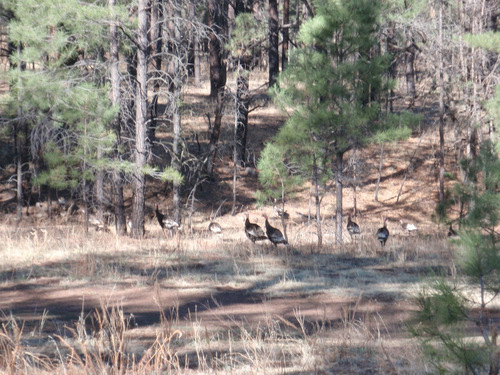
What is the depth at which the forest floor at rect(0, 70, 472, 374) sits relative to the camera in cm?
610

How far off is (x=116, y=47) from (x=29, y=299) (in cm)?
957

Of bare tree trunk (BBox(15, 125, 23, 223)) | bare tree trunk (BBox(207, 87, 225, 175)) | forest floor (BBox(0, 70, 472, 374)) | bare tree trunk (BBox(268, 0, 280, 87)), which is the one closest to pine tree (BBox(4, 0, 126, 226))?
bare tree trunk (BBox(15, 125, 23, 223))

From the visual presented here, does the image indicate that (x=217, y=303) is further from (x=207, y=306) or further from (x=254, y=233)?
(x=254, y=233)

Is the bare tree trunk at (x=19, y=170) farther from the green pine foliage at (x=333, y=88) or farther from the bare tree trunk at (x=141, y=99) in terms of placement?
the green pine foliage at (x=333, y=88)

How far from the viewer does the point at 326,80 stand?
16.0 meters

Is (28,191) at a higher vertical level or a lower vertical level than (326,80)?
lower

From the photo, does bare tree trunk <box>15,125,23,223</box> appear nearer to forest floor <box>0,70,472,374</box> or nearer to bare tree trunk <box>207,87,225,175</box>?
bare tree trunk <box>207,87,225,175</box>

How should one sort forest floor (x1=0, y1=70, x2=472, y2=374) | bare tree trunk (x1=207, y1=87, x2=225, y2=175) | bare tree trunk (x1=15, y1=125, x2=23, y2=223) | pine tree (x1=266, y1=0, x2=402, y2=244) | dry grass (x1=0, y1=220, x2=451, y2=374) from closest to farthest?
dry grass (x1=0, y1=220, x2=451, y2=374)
forest floor (x1=0, y1=70, x2=472, y2=374)
pine tree (x1=266, y1=0, x2=402, y2=244)
bare tree trunk (x1=15, y1=125, x2=23, y2=223)
bare tree trunk (x1=207, y1=87, x2=225, y2=175)

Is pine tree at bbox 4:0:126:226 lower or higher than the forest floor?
higher

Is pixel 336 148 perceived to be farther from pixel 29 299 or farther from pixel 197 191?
pixel 197 191

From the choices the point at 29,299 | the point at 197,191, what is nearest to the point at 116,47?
the point at 29,299

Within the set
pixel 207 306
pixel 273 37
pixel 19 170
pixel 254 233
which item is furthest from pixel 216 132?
pixel 207 306

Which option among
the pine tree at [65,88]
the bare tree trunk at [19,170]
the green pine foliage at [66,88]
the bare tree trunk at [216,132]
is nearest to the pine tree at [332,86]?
the green pine foliage at [66,88]

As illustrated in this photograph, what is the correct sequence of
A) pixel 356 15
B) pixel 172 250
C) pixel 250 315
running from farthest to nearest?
1. pixel 356 15
2. pixel 172 250
3. pixel 250 315
